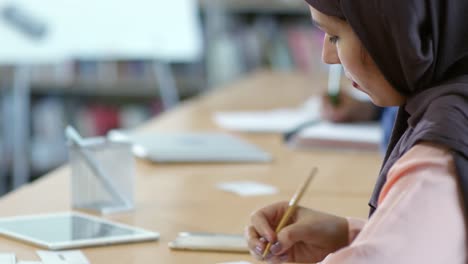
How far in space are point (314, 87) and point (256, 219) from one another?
7.81 feet

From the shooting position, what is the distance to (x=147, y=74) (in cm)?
496

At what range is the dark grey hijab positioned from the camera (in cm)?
90

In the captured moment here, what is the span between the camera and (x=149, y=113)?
4.98 m

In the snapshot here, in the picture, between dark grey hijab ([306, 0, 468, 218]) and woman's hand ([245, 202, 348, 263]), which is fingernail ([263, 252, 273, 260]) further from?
dark grey hijab ([306, 0, 468, 218])

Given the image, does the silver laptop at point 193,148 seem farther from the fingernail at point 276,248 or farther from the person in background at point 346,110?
the fingernail at point 276,248

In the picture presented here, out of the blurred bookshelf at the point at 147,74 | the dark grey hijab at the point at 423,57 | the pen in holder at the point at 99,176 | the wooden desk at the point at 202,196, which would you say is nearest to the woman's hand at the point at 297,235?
the wooden desk at the point at 202,196

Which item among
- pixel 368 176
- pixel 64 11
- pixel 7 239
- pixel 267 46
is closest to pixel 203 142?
pixel 368 176

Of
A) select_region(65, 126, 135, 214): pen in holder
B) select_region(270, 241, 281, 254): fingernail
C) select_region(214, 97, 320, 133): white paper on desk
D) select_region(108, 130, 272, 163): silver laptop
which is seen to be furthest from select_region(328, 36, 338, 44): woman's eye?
select_region(214, 97, 320, 133): white paper on desk

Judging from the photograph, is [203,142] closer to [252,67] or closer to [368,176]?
[368,176]

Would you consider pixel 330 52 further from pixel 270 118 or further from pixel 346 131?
pixel 270 118

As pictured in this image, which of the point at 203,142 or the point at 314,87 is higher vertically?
the point at 203,142

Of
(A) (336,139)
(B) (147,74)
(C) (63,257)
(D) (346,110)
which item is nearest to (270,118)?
(D) (346,110)

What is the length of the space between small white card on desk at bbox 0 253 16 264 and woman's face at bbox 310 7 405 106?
0.49m

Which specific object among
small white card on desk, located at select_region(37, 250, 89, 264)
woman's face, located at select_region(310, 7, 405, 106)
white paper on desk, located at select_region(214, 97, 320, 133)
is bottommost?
white paper on desk, located at select_region(214, 97, 320, 133)
